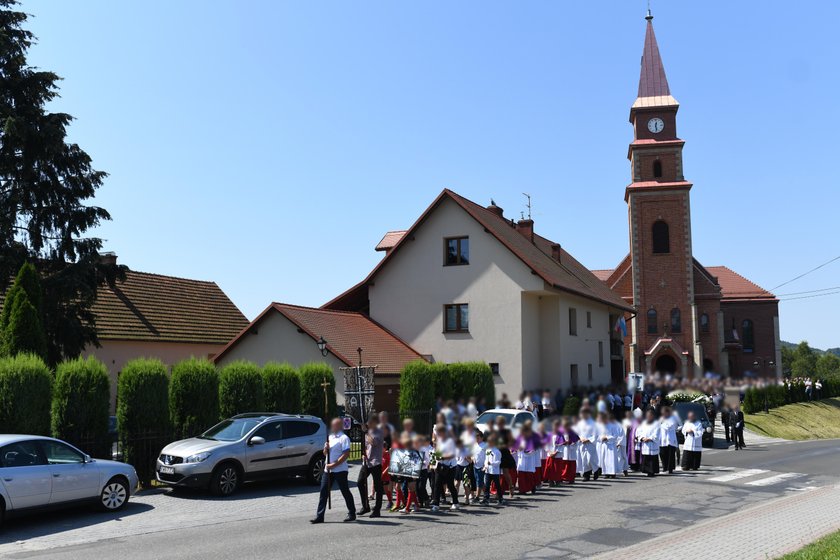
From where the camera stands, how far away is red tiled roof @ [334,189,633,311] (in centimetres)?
3070

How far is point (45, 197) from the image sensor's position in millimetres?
24656

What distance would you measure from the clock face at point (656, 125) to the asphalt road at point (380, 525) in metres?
48.3

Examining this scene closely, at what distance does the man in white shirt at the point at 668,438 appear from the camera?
1877 centimetres

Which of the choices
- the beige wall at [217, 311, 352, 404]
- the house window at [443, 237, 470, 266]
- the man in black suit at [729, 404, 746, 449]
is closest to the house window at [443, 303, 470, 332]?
the house window at [443, 237, 470, 266]

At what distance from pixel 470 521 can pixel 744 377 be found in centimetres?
928

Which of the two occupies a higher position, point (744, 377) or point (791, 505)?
point (744, 377)

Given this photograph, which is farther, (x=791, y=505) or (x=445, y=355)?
(x=445, y=355)

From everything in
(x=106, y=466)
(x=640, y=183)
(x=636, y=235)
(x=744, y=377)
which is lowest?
(x=106, y=466)

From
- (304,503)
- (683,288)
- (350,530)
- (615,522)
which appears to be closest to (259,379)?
(304,503)

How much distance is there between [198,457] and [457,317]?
1791 centimetres

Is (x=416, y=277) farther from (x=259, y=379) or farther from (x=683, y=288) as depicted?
(x=683, y=288)

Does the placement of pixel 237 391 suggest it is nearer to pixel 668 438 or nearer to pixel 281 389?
pixel 281 389

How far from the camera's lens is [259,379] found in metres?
19.5

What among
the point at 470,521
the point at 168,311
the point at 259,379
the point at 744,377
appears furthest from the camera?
the point at 168,311
